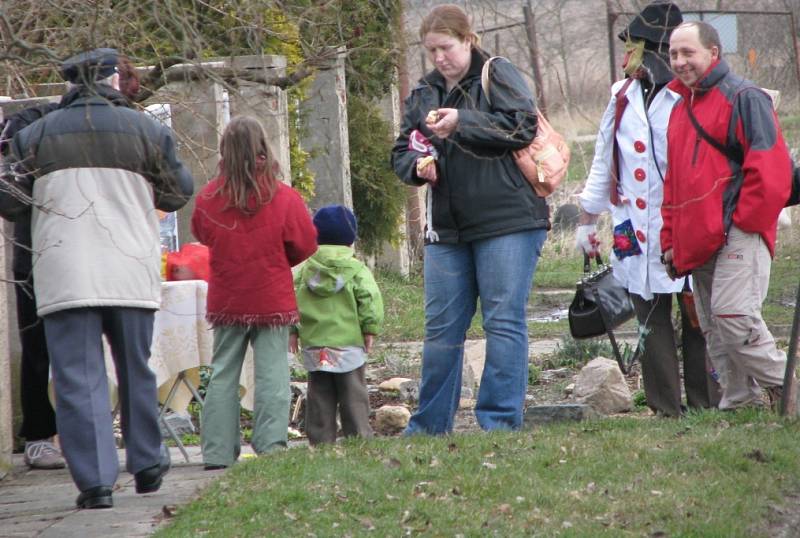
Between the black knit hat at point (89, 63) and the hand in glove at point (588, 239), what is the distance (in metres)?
3.03

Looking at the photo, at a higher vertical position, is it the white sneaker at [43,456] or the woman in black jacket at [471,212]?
the woman in black jacket at [471,212]

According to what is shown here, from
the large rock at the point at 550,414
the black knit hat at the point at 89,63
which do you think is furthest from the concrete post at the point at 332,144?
the black knit hat at the point at 89,63

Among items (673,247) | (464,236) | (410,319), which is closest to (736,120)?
(673,247)

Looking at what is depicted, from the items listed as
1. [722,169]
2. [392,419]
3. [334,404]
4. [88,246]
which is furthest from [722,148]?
[88,246]

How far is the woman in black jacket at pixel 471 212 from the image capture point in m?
6.03

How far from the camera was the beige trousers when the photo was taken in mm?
5984

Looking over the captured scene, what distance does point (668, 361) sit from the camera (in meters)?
6.66

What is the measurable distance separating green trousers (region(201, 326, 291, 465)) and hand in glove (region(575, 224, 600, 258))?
66.1 inches

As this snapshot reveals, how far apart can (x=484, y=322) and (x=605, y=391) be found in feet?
6.22

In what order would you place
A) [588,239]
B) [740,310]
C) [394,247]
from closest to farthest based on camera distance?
[740,310], [588,239], [394,247]

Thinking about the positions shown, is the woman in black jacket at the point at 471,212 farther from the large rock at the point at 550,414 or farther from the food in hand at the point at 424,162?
the large rock at the point at 550,414

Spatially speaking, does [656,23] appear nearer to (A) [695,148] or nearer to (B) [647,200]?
(A) [695,148]

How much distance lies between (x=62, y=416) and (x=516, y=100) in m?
2.50

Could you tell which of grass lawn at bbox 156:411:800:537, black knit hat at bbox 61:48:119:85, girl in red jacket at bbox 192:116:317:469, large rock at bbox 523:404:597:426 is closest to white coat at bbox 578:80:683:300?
large rock at bbox 523:404:597:426
